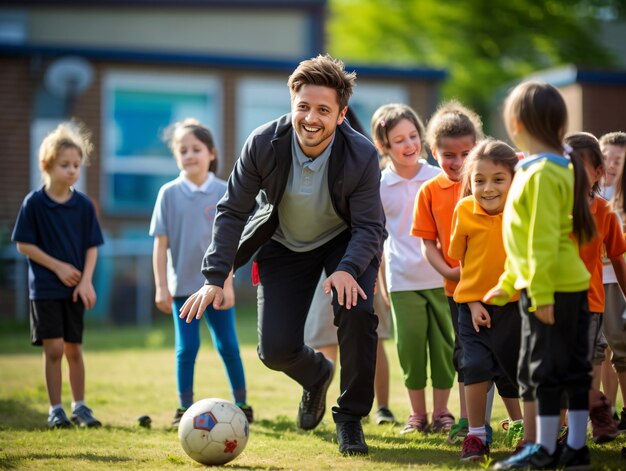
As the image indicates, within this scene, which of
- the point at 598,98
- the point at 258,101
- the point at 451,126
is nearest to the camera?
the point at 451,126

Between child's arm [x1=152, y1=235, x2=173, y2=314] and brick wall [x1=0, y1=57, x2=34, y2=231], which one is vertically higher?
brick wall [x1=0, y1=57, x2=34, y2=231]

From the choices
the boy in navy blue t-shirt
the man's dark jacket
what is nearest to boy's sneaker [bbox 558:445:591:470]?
the man's dark jacket

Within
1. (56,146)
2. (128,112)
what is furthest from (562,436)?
(128,112)

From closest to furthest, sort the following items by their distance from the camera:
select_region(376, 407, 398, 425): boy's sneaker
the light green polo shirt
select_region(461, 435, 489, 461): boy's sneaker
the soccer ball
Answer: select_region(461, 435, 489, 461): boy's sneaker
the soccer ball
the light green polo shirt
select_region(376, 407, 398, 425): boy's sneaker

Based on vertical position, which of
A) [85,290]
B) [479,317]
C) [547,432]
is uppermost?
[85,290]

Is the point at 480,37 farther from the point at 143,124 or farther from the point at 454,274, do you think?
the point at 454,274

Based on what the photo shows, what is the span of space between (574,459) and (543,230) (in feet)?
3.45

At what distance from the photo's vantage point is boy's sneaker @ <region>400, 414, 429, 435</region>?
6.05m

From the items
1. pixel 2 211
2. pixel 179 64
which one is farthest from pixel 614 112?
pixel 2 211

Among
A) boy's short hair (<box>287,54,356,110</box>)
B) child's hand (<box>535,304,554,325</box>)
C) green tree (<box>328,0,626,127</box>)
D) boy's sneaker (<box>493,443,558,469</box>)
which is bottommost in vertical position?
boy's sneaker (<box>493,443,558,469</box>)

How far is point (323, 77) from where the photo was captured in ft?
17.5

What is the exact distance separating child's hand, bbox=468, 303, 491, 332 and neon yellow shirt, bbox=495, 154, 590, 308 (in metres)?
0.56

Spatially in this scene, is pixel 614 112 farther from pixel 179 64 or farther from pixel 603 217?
pixel 603 217

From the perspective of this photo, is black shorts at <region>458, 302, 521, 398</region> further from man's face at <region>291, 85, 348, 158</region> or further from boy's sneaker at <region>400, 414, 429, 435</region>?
man's face at <region>291, 85, 348, 158</region>
